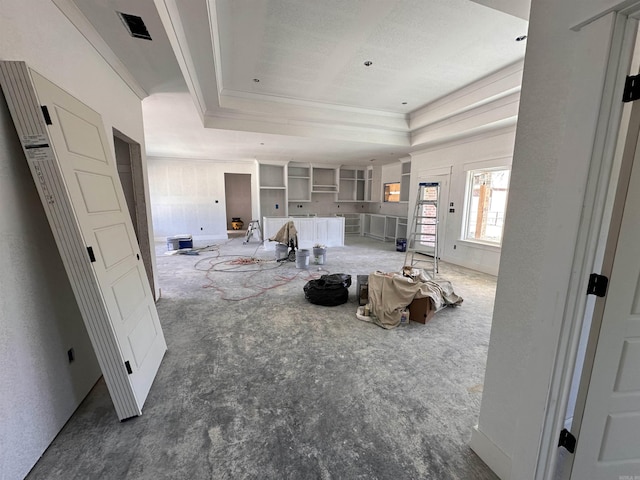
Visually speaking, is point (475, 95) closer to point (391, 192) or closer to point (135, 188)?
point (391, 192)

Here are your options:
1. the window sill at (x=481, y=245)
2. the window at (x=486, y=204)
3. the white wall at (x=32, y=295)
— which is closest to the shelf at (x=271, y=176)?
the window at (x=486, y=204)

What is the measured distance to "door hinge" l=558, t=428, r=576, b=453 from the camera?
3.73 feet

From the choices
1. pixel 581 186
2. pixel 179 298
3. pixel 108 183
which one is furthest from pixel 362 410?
pixel 179 298

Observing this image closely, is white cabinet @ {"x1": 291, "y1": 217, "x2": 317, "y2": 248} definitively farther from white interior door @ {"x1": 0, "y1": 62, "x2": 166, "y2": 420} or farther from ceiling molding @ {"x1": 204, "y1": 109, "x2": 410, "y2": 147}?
white interior door @ {"x1": 0, "y1": 62, "x2": 166, "y2": 420}

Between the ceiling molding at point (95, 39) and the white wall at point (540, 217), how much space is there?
2.67 meters

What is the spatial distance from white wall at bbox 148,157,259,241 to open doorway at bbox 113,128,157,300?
525 centimetres

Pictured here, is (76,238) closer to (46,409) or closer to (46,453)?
(46,409)

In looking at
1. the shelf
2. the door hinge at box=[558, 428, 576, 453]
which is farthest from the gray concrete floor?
the shelf

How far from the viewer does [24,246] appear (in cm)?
136

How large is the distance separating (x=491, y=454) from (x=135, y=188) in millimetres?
4137

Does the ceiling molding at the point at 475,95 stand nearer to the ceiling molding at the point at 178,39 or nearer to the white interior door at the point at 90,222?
the ceiling molding at the point at 178,39

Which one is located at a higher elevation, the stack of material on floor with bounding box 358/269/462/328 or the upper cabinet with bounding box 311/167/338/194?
the upper cabinet with bounding box 311/167/338/194

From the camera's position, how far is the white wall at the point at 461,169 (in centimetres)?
473

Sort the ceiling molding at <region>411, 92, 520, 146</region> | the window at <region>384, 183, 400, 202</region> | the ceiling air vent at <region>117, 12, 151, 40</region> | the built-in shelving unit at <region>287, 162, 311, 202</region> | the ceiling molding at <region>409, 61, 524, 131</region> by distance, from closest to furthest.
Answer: the ceiling air vent at <region>117, 12, 151, 40</region> → the ceiling molding at <region>409, 61, 524, 131</region> → the ceiling molding at <region>411, 92, 520, 146</region> → the window at <region>384, 183, 400, 202</region> → the built-in shelving unit at <region>287, 162, 311, 202</region>
